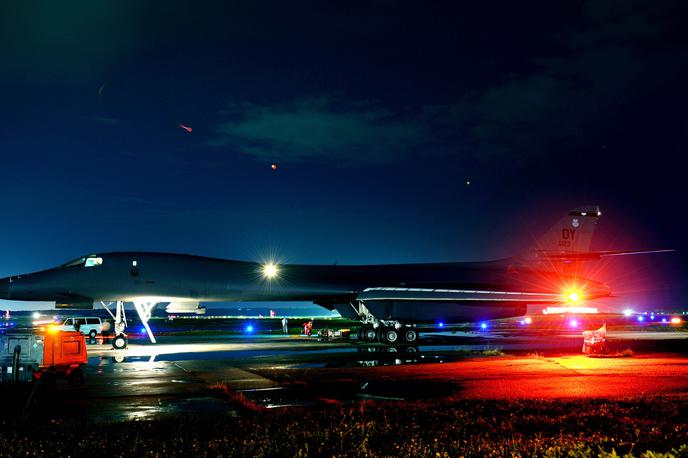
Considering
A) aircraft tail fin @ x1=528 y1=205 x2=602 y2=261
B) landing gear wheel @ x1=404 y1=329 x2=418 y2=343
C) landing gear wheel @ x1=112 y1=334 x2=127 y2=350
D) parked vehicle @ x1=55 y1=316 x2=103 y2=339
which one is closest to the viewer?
landing gear wheel @ x1=112 y1=334 x2=127 y2=350

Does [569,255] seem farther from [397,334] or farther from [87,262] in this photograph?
[87,262]

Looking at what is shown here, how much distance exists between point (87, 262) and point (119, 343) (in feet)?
13.2

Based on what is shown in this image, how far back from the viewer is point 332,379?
52.3 feet

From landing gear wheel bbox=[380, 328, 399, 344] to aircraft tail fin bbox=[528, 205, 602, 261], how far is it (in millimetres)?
10539

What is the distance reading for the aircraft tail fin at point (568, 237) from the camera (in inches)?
1401

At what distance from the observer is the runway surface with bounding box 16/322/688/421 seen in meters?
12.2

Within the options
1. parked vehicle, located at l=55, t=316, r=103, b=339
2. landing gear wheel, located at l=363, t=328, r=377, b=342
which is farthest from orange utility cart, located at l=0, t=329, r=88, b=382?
parked vehicle, located at l=55, t=316, r=103, b=339

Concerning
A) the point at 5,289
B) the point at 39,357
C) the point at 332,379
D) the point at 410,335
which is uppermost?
the point at 5,289

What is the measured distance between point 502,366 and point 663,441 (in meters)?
10.9

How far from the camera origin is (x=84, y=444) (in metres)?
7.95

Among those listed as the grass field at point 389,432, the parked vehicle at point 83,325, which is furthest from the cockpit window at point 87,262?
the grass field at point 389,432

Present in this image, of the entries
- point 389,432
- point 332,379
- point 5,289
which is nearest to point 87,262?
point 5,289

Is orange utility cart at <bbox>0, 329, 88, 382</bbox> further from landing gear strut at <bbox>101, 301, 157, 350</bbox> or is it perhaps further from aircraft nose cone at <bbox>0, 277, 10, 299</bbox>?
aircraft nose cone at <bbox>0, 277, 10, 299</bbox>

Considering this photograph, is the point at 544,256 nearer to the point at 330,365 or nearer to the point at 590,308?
the point at 330,365
